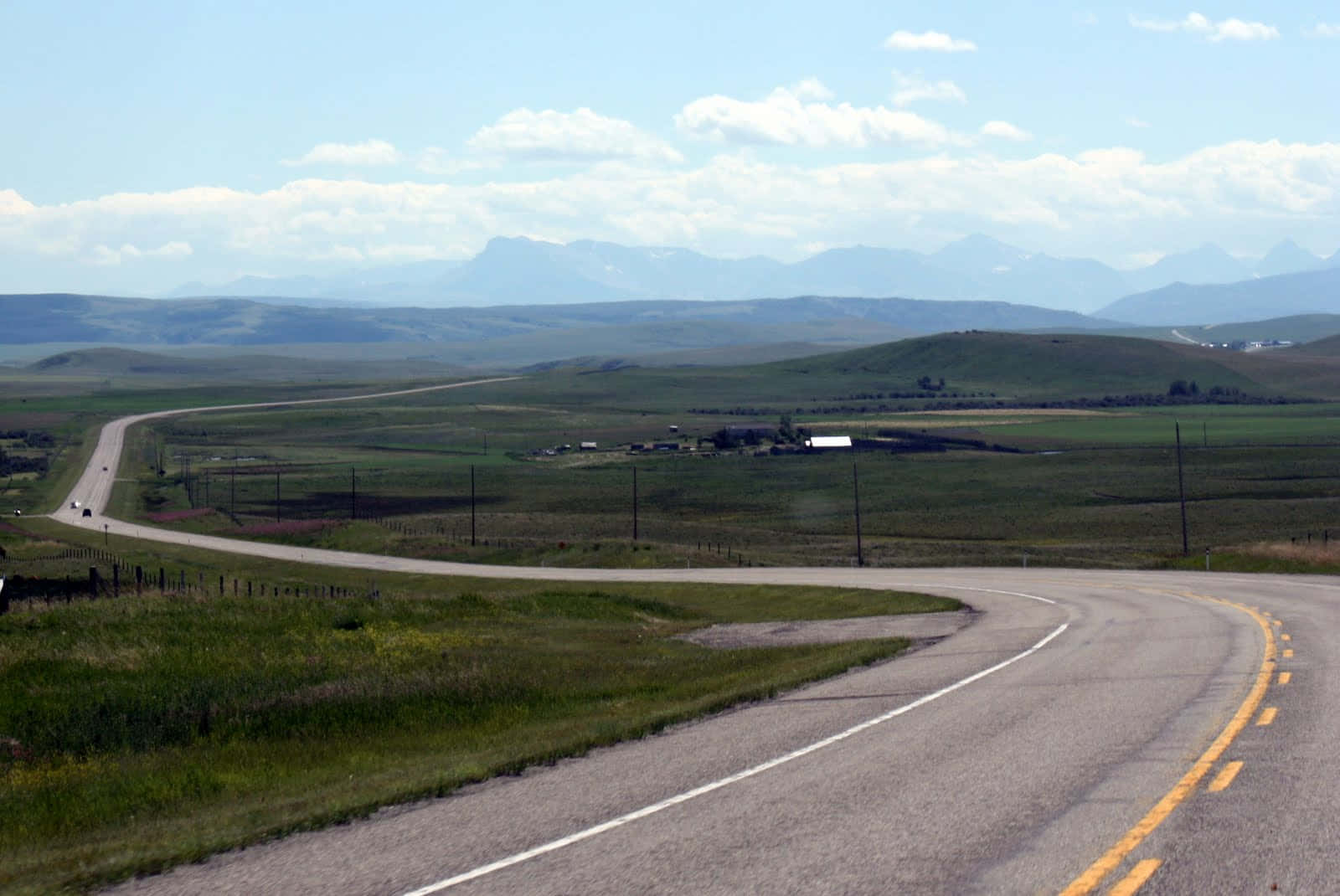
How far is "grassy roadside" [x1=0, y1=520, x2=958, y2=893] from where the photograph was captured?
44.1 feet

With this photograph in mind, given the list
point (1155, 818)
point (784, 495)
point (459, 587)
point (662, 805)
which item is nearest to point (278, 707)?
point (662, 805)

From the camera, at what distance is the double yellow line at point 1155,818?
9552mm

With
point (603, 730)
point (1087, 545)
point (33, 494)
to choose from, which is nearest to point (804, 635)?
point (603, 730)

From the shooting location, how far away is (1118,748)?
46.2 ft

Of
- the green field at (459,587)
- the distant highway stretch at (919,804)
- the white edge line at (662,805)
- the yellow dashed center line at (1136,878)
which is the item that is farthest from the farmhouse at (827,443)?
the yellow dashed center line at (1136,878)

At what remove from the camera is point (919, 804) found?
11891 mm

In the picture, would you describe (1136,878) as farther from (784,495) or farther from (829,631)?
(784,495)

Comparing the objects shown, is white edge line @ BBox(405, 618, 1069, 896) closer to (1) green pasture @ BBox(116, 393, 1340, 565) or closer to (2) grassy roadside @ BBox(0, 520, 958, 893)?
(2) grassy roadside @ BBox(0, 520, 958, 893)

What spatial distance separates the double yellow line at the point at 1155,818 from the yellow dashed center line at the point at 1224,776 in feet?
0.44

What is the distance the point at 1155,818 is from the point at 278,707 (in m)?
13.2

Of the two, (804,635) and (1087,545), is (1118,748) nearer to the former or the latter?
(804,635)

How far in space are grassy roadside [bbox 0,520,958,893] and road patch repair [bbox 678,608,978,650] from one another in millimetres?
1355

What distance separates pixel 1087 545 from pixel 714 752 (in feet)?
218

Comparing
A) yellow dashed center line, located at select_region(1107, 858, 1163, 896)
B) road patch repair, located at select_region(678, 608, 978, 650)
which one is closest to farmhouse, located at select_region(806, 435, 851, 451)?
road patch repair, located at select_region(678, 608, 978, 650)
